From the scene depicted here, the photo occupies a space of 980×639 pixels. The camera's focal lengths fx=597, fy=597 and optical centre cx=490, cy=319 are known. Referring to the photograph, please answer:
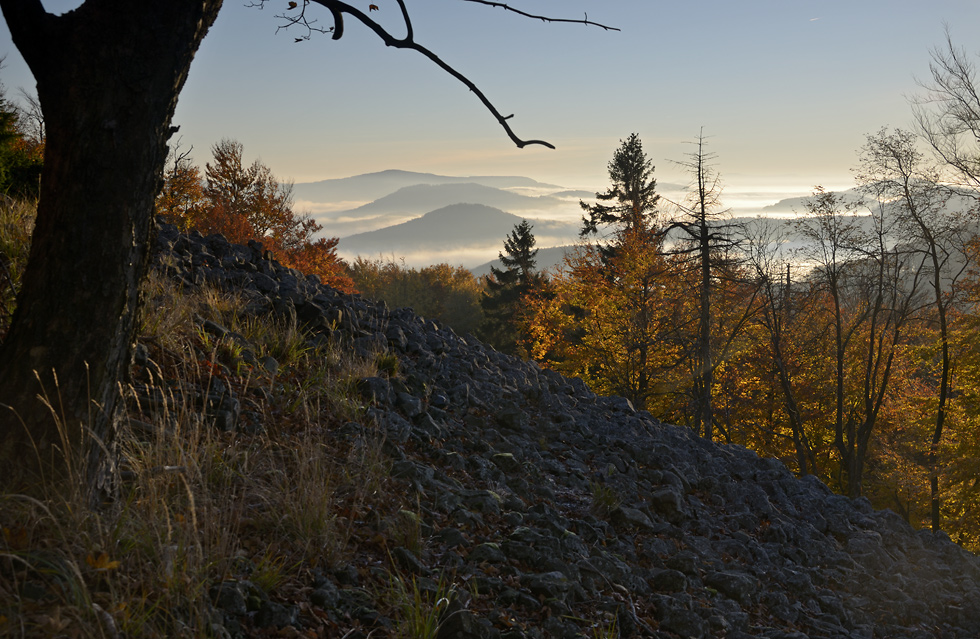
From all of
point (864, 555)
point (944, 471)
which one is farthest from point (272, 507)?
point (944, 471)

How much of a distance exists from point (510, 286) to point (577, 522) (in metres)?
37.1

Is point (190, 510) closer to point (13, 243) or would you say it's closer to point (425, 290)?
point (13, 243)

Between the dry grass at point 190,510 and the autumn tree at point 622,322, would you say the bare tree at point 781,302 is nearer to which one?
the autumn tree at point 622,322

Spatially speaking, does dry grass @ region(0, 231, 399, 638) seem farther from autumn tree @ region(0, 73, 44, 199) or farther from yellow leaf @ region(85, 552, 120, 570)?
autumn tree @ region(0, 73, 44, 199)

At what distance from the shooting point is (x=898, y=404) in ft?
94.9

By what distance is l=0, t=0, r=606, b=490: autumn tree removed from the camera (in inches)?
121

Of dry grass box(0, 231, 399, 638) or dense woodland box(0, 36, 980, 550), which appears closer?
dry grass box(0, 231, 399, 638)

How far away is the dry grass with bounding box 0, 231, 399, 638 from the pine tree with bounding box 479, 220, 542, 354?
35.4 m

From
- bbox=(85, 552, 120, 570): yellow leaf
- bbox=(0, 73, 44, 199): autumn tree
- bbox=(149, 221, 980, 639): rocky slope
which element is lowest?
bbox=(149, 221, 980, 639): rocky slope

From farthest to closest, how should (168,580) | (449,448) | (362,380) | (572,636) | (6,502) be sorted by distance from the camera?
(362,380), (449,448), (572,636), (6,502), (168,580)

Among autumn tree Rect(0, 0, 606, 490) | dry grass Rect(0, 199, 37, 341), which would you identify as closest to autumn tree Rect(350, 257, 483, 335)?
dry grass Rect(0, 199, 37, 341)

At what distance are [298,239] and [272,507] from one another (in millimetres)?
40236

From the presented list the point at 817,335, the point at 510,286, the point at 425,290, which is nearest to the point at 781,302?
the point at 817,335

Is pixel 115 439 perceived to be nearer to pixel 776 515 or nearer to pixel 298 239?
pixel 776 515
